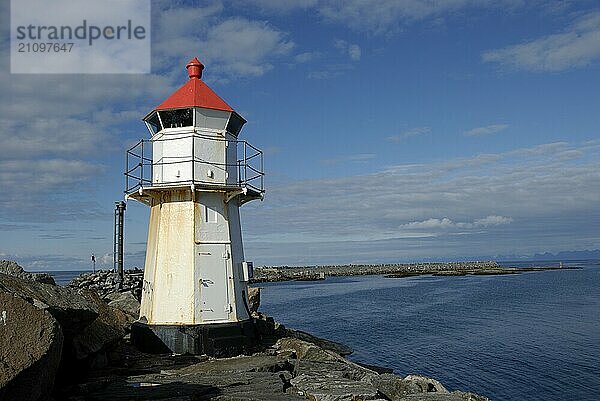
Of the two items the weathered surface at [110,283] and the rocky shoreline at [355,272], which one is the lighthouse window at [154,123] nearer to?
the weathered surface at [110,283]

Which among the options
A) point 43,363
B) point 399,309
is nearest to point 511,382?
point 43,363

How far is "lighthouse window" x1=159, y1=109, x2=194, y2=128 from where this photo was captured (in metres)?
13.6

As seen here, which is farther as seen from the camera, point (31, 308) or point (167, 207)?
point (167, 207)

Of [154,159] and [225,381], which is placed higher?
[154,159]

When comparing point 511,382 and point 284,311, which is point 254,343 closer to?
point 511,382

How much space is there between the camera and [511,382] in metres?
18.5

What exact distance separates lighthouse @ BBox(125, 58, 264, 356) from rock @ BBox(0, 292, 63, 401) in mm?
5427

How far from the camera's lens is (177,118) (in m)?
13.8

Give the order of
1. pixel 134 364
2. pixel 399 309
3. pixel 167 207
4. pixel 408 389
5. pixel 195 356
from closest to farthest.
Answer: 1. pixel 408 389
2. pixel 134 364
3. pixel 195 356
4. pixel 167 207
5. pixel 399 309

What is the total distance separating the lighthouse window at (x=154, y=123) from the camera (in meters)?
14.0

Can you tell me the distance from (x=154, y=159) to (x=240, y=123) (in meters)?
2.22

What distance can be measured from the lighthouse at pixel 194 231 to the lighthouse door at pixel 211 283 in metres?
0.02

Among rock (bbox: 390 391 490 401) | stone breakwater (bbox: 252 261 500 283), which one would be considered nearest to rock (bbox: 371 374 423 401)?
rock (bbox: 390 391 490 401)

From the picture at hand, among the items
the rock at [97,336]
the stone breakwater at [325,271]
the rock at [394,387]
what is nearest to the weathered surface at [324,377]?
the rock at [394,387]
